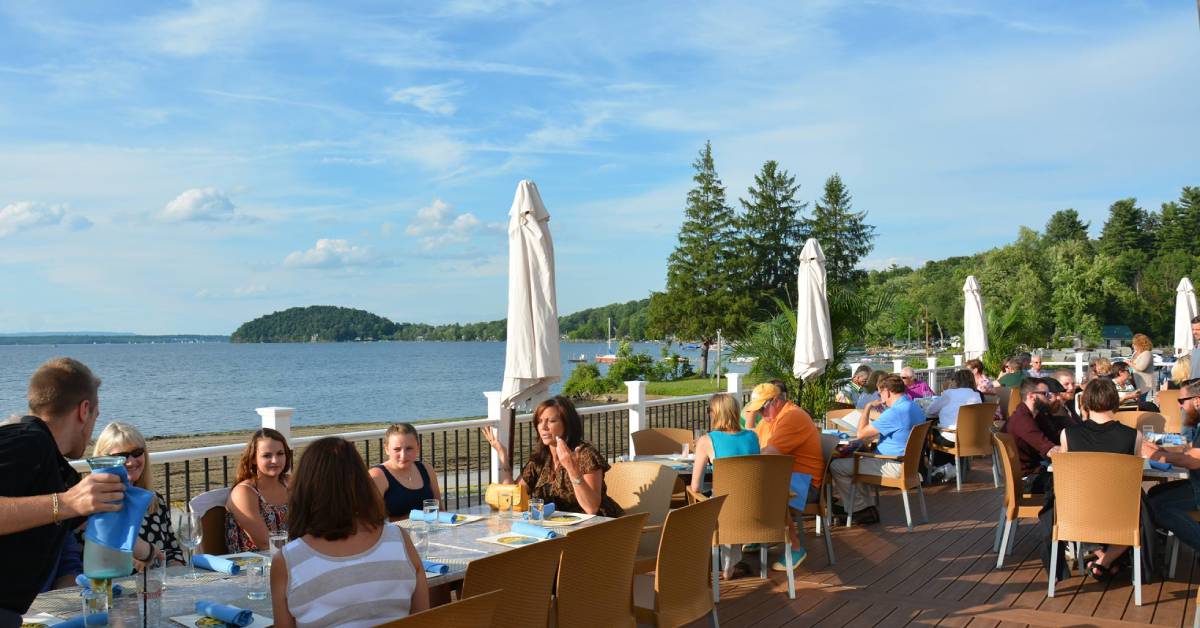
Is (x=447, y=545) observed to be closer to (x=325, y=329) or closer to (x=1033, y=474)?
(x=1033, y=474)

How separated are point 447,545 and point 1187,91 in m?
20.9

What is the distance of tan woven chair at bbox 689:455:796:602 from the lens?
539 centimetres

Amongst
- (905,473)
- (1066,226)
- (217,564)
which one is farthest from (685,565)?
(1066,226)

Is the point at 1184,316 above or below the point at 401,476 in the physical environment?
above

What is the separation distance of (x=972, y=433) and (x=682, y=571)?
6.22 meters

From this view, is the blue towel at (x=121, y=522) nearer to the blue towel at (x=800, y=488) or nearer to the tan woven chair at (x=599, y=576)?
the tan woven chair at (x=599, y=576)

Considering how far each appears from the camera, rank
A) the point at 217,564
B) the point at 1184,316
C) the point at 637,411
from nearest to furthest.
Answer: the point at 217,564 < the point at 637,411 < the point at 1184,316

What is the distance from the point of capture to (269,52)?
19.5 m

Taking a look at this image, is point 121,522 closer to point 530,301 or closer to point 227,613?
point 227,613

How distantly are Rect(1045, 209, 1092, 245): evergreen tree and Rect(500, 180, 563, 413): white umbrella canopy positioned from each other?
230 ft

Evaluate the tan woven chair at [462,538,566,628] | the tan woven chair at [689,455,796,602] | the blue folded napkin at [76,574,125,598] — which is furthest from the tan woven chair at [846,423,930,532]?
the blue folded napkin at [76,574,125,598]

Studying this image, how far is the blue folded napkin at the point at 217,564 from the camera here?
337cm

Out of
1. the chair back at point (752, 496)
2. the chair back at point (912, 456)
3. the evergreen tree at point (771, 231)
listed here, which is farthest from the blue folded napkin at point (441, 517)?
the evergreen tree at point (771, 231)

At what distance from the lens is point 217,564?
339cm
